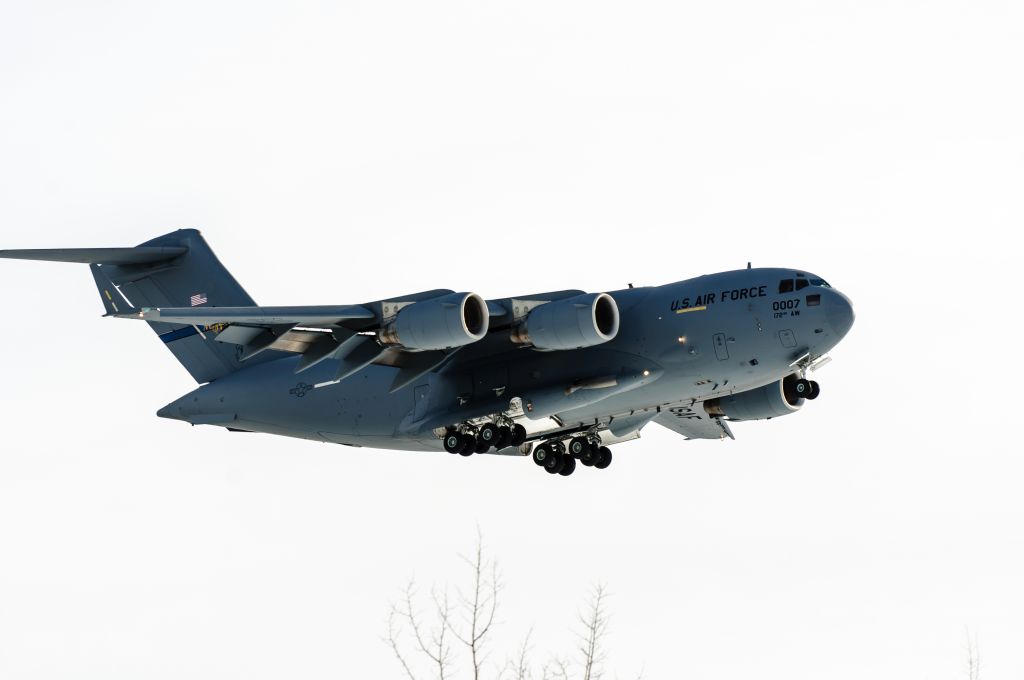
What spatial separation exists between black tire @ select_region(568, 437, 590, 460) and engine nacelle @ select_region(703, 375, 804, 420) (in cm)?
267

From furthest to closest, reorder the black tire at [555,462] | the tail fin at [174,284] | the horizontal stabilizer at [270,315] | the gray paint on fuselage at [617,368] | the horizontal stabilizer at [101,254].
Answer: the tail fin at [174,284] → the black tire at [555,462] → the horizontal stabilizer at [101,254] → the gray paint on fuselage at [617,368] → the horizontal stabilizer at [270,315]

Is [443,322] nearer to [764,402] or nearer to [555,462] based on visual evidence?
[555,462]

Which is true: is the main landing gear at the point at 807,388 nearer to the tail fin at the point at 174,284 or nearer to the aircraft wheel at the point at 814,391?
the aircraft wheel at the point at 814,391

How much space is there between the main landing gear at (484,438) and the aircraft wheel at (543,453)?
1326mm

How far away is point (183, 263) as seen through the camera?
28.2m

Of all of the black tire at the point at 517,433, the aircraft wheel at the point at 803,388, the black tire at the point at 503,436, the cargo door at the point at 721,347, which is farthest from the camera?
the black tire at the point at 517,433

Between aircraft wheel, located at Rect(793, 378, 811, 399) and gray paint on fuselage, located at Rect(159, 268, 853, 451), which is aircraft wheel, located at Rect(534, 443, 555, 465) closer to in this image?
gray paint on fuselage, located at Rect(159, 268, 853, 451)

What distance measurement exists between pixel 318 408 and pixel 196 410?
2.46m

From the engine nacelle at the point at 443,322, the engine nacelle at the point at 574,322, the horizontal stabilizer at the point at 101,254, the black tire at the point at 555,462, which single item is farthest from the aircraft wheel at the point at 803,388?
the horizontal stabilizer at the point at 101,254

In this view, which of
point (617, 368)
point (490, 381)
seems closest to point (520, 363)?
point (490, 381)

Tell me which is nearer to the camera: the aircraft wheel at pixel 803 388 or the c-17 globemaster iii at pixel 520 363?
the c-17 globemaster iii at pixel 520 363

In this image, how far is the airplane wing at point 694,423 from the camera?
1059 inches

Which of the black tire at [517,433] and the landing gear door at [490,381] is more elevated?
the landing gear door at [490,381]

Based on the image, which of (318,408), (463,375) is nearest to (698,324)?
(463,375)
